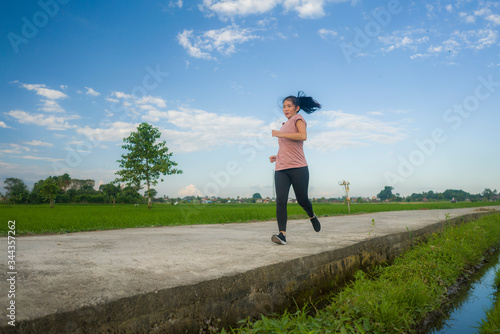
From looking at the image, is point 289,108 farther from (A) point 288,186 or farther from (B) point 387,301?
(B) point 387,301

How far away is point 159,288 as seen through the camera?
162 centimetres

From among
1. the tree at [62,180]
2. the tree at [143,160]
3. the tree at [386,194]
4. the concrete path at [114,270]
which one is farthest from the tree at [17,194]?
the tree at [386,194]

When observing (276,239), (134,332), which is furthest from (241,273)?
(276,239)

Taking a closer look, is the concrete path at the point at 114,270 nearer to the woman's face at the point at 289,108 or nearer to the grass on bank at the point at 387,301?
the grass on bank at the point at 387,301

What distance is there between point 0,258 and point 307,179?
3.00 metres

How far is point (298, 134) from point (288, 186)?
2.04 feet

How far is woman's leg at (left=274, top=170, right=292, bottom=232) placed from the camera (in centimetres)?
348

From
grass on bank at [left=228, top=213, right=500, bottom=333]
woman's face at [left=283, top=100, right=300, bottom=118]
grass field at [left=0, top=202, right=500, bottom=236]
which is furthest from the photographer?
grass field at [left=0, top=202, right=500, bottom=236]

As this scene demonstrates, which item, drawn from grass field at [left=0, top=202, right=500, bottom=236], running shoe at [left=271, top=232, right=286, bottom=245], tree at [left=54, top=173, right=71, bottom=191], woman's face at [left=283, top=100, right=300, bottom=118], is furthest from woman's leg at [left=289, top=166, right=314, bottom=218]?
tree at [left=54, top=173, right=71, bottom=191]

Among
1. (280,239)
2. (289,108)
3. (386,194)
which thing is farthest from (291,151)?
(386,194)

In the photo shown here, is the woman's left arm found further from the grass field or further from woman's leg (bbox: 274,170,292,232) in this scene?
the grass field

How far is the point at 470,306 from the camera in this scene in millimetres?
2764

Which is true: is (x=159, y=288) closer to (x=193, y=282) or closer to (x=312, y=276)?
(x=193, y=282)

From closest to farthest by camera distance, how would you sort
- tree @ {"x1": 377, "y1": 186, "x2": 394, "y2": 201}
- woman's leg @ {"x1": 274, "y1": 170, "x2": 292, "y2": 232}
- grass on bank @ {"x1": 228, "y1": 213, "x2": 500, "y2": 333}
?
grass on bank @ {"x1": 228, "y1": 213, "x2": 500, "y2": 333} → woman's leg @ {"x1": 274, "y1": 170, "x2": 292, "y2": 232} → tree @ {"x1": 377, "y1": 186, "x2": 394, "y2": 201}
